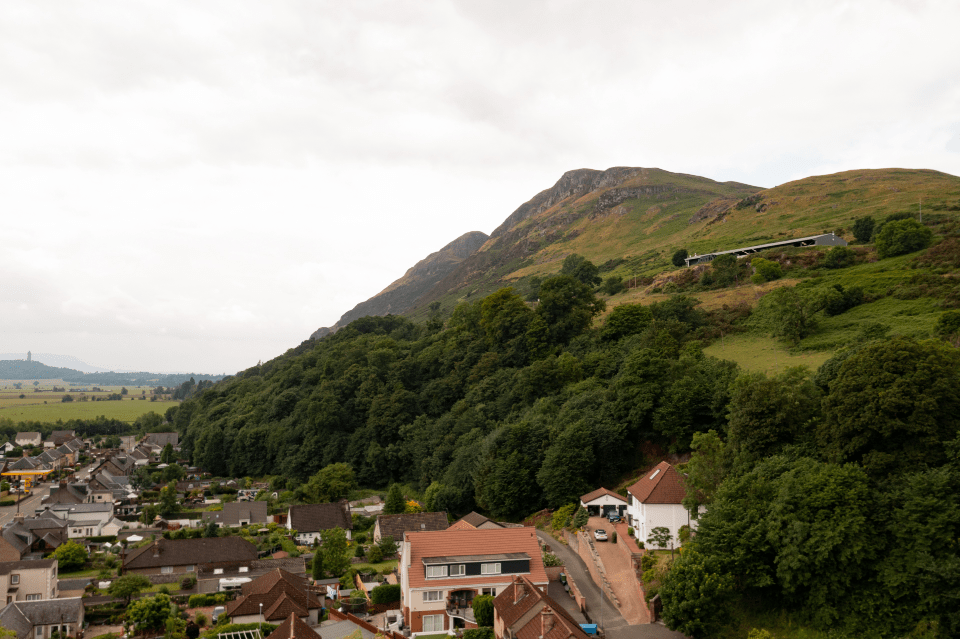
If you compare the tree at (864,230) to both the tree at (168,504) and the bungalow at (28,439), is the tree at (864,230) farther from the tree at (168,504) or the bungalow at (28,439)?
the bungalow at (28,439)

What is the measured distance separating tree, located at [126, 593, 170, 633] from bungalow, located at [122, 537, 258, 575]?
1072cm

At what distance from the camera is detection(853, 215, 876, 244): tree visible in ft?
226

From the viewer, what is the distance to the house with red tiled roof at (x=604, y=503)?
127ft

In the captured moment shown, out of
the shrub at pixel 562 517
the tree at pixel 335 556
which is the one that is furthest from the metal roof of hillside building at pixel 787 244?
the tree at pixel 335 556

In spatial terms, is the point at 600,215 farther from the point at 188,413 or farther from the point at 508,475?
the point at 508,475

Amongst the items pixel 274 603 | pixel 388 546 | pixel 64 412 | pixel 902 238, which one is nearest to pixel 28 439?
pixel 64 412

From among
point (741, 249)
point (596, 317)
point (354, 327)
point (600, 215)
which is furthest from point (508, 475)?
point (600, 215)

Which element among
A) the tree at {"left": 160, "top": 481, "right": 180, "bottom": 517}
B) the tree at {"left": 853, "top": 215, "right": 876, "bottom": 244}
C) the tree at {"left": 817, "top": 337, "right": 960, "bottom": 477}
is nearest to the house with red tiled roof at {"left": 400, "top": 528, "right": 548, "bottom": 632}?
the tree at {"left": 817, "top": 337, "right": 960, "bottom": 477}

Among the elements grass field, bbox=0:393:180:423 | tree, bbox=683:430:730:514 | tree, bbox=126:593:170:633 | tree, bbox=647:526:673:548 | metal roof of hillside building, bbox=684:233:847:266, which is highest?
metal roof of hillside building, bbox=684:233:847:266

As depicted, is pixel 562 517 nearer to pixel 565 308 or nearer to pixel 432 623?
pixel 432 623

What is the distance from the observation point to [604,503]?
38781mm

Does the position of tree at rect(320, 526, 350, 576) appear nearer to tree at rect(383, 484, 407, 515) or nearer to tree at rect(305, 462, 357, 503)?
tree at rect(383, 484, 407, 515)

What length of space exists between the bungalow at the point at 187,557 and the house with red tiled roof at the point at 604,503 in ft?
74.9

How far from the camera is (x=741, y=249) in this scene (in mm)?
80938
